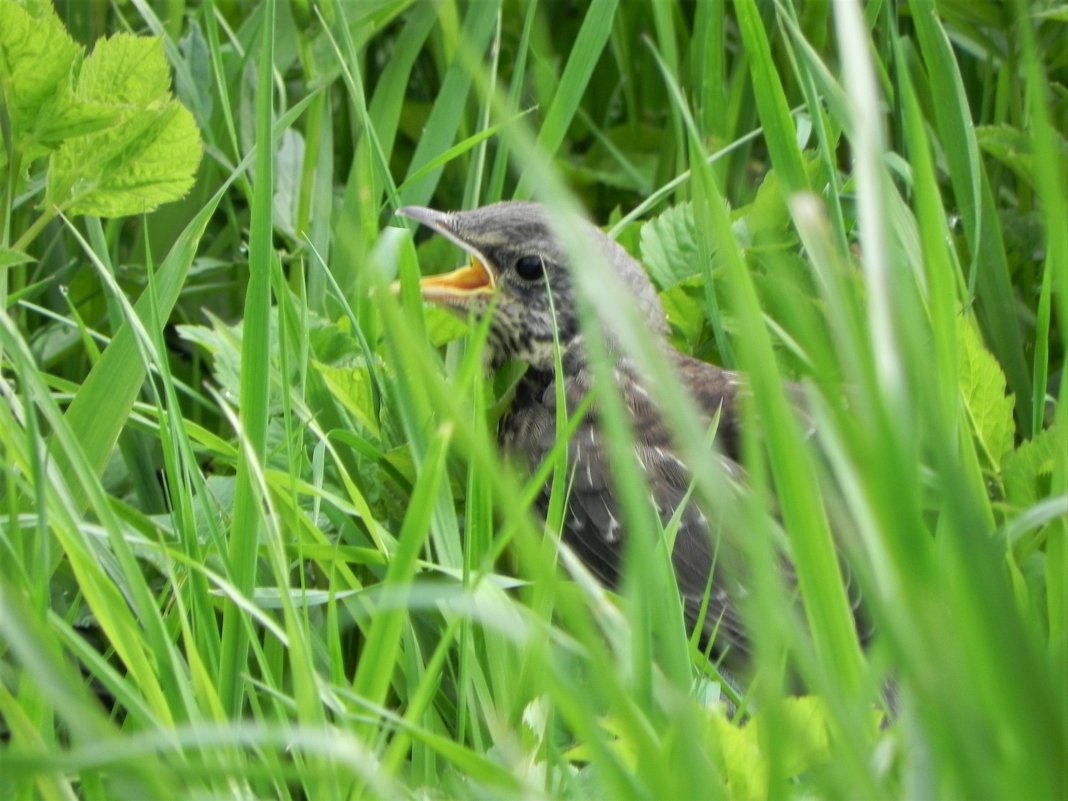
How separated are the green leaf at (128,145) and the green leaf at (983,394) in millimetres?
1109

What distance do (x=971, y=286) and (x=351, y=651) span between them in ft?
3.80

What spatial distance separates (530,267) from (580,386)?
0.76 feet

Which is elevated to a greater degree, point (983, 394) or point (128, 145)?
point (128, 145)

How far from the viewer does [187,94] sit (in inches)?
117

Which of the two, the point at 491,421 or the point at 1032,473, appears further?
the point at 491,421

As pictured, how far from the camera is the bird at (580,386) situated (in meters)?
2.47

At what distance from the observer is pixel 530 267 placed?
9.07 feet

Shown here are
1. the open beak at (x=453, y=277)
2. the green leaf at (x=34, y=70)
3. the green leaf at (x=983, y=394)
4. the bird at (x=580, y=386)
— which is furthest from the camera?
the open beak at (x=453, y=277)

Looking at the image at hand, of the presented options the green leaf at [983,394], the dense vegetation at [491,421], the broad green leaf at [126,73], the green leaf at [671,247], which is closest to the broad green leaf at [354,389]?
the dense vegetation at [491,421]

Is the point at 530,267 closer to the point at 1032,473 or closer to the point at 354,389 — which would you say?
the point at 354,389

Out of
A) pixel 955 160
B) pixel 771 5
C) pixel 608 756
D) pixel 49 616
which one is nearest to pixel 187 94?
pixel 771 5

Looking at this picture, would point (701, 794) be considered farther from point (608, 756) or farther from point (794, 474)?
point (794, 474)

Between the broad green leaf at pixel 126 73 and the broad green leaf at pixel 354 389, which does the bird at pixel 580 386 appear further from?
the broad green leaf at pixel 126 73

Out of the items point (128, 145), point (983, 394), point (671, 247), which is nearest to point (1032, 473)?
point (983, 394)
